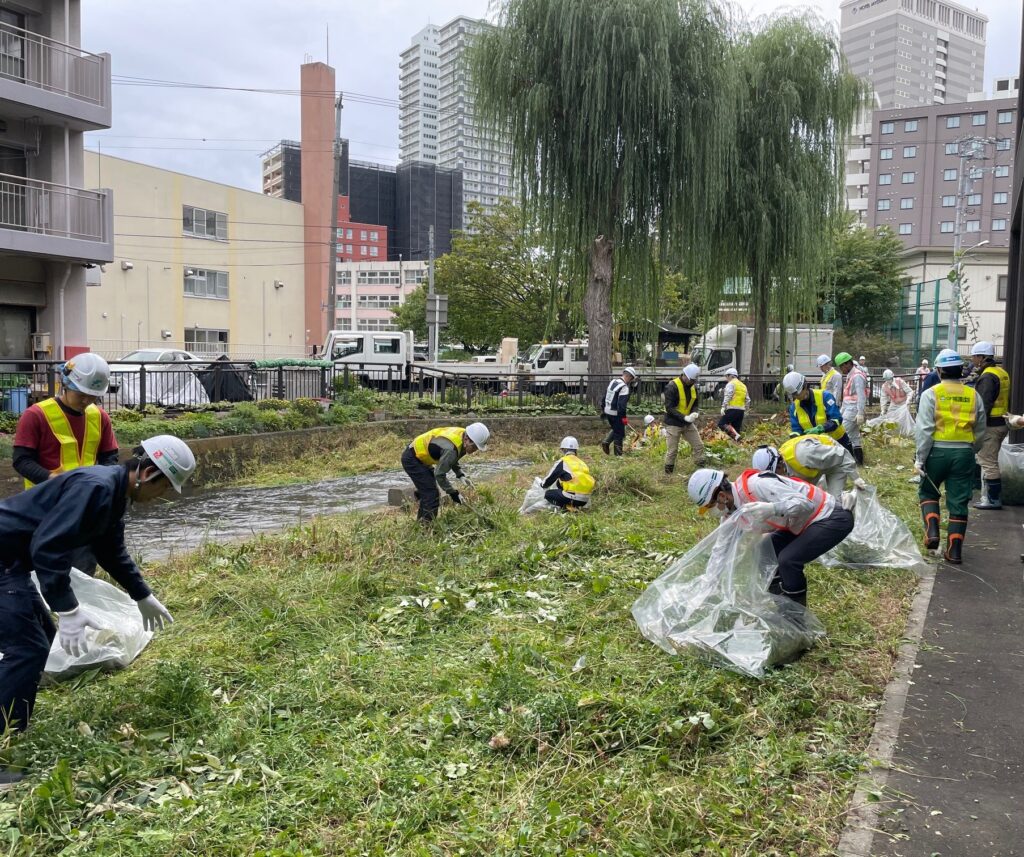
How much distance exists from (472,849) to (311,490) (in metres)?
10.4

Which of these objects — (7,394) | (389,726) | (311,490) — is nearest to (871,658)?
(389,726)

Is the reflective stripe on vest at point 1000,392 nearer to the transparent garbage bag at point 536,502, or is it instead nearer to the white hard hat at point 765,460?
the transparent garbage bag at point 536,502

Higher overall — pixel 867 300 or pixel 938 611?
pixel 867 300

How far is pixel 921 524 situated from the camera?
27.4 feet

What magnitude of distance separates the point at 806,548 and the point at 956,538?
297cm

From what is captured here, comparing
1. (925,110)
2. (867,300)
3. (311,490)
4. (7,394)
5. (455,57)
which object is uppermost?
(925,110)

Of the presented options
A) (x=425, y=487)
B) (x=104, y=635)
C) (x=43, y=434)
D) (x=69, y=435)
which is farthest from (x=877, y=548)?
(x=43, y=434)

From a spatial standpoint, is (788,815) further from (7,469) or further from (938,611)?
(7,469)

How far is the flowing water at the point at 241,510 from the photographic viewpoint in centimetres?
935

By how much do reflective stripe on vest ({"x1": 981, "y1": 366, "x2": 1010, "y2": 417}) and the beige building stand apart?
91.2 ft

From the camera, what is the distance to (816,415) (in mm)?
10148

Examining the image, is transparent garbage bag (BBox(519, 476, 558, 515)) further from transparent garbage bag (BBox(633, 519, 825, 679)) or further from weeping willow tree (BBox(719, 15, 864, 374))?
weeping willow tree (BBox(719, 15, 864, 374))

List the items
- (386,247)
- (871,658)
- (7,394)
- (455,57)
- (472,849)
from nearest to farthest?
1. (472,849)
2. (871,658)
3. (7,394)
4. (455,57)
5. (386,247)

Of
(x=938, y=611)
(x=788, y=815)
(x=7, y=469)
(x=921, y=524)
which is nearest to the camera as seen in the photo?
(x=788, y=815)
